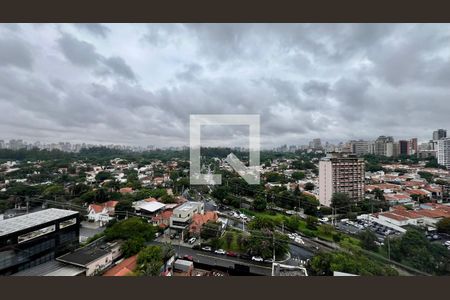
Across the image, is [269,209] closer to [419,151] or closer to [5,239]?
[5,239]

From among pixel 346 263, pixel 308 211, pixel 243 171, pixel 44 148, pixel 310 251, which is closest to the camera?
pixel 346 263

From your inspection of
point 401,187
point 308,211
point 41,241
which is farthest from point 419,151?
point 41,241

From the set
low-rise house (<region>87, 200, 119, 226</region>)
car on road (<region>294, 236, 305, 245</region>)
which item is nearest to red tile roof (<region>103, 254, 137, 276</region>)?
low-rise house (<region>87, 200, 119, 226</region>)

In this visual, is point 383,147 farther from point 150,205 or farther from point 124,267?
point 124,267

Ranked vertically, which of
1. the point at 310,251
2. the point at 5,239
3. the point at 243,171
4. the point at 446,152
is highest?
the point at 446,152

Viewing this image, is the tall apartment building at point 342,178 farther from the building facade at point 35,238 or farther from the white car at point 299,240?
the building facade at point 35,238
